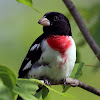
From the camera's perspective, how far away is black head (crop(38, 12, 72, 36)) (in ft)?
7.42

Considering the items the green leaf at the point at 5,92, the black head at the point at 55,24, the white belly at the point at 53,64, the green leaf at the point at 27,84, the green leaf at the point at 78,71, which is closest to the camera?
the green leaf at the point at 5,92

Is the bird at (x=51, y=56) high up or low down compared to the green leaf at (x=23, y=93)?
down

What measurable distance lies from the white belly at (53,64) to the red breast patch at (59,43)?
27mm

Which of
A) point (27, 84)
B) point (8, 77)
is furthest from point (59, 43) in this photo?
point (8, 77)

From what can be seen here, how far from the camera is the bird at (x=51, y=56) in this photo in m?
2.05

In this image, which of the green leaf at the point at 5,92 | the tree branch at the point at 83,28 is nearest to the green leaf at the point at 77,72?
the tree branch at the point at 83,28

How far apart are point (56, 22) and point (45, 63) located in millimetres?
466

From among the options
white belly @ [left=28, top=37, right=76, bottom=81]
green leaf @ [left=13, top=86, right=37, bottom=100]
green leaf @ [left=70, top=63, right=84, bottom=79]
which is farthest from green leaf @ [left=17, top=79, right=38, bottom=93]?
white belly @ [left=28, top=37, right=76, bottom=81]

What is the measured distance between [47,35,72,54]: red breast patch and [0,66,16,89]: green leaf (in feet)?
3.88

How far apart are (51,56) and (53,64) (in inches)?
2.6

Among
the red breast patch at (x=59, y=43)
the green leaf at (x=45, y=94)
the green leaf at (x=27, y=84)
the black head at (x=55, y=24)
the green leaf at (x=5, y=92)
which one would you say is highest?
the green leaf at (x=5, y=92)

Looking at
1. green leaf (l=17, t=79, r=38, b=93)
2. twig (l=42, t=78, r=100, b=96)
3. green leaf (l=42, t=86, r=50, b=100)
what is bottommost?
twig (l=42, t=78, r=100, b=96)

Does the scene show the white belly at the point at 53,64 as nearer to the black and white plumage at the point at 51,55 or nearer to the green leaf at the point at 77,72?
the black and white plumage at the point at 51,55

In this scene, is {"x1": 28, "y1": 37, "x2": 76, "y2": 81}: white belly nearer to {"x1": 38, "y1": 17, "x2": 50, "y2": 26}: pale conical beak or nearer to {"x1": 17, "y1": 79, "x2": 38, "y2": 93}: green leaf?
{"x1": 38, "y1": 17, "x2": 50, "y2": 26}: pale conical beak
